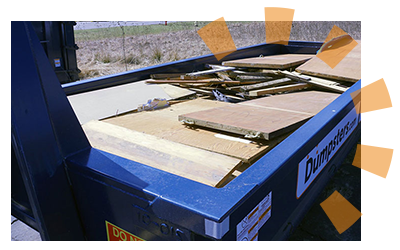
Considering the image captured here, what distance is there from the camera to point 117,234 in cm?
148

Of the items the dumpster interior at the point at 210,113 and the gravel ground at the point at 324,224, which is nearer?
the dumpster interior at the point at 210,113

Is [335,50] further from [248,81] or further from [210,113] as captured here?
[210,113]

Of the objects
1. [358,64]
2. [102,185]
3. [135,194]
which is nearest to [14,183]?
[102,185]

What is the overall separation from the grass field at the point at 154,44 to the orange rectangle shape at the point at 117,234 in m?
9.20

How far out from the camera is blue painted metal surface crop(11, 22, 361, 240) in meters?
1.23

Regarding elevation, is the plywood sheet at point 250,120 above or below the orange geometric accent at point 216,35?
below

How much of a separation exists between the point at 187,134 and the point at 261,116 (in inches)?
23.1

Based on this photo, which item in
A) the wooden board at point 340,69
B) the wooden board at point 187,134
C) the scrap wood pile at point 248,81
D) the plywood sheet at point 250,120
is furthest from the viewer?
the wooden board at point 340,69

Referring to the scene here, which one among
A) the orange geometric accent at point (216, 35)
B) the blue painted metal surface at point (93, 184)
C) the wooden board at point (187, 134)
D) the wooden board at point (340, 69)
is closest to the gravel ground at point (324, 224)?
the blue painted metal surface at point (93, 184)

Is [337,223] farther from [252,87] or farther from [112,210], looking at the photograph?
[112,210]

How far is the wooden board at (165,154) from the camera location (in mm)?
1628

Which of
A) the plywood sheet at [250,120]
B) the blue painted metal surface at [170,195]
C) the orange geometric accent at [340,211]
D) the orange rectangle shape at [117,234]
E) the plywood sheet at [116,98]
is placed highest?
the plywood sheet at [116,98]

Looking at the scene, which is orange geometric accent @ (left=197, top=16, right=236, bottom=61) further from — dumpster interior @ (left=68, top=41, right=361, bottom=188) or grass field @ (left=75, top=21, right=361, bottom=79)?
dumpster interior @ (left=68, top=41, right=361, bottom=188)

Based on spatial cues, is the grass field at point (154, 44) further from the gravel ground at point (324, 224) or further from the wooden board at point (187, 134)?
the gravel ground at point (324, 224)
